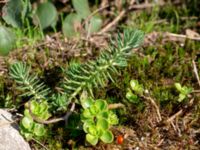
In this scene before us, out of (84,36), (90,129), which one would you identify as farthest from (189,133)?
(84,36)

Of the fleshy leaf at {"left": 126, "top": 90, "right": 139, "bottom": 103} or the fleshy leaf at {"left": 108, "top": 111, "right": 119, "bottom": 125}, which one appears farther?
the fleshy leaf at {"left": 126, "top": 90, "right": 139, "bottom": 103}

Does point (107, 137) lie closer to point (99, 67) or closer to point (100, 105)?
point (100, 105)

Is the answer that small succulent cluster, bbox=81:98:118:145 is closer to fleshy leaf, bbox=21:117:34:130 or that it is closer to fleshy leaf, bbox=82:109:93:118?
fleshy leaf, bbox=82:109:93:118

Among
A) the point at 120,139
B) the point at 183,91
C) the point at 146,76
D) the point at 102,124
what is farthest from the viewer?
the point at 146,76

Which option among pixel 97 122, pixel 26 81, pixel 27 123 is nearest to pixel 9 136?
pixel 27 123

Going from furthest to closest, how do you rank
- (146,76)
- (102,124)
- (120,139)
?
1. (146,76)
2. (120,139)
3. (102,124)

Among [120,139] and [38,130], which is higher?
[38,130]

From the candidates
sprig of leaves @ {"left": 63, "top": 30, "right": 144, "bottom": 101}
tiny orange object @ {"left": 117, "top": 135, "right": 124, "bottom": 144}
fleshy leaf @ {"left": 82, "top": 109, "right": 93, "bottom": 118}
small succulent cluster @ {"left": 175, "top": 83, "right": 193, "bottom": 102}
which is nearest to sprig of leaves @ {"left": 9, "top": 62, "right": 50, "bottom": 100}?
sprig of leaves @ {"left": 63, "top": 30, "right": 144, "bottom": 101}

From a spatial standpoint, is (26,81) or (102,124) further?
(26,81)
